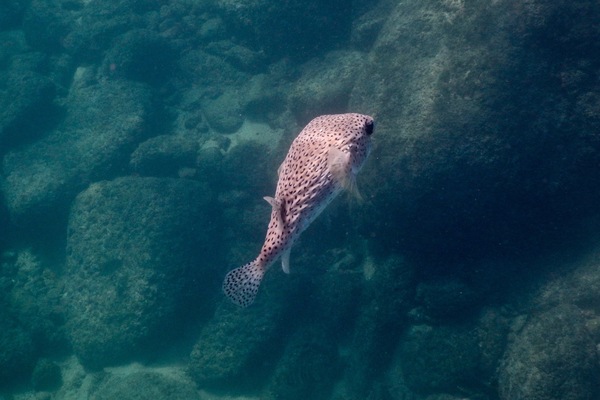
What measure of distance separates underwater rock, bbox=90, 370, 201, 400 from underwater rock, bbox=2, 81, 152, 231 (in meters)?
6.91

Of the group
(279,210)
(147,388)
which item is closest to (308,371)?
(147,388)

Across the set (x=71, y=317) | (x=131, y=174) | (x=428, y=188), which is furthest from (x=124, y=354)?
(x=428, y=188)

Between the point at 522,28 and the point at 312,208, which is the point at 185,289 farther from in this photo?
the point at 522,28

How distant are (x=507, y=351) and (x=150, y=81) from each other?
16269 mm

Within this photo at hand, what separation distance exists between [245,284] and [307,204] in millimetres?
1015

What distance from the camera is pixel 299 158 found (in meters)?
3.38

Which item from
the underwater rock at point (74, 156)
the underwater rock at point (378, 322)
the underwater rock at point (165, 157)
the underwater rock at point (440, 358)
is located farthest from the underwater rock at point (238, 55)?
the underwater rock at point (440, 358)

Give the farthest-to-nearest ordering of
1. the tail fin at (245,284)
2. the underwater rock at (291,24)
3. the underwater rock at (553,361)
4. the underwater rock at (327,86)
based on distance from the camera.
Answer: the underwater rock at (291,24) → the underwater rock at (327,86) → the underwater rock at (553,361) → the tail fin at (245,284)

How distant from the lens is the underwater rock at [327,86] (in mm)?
11242

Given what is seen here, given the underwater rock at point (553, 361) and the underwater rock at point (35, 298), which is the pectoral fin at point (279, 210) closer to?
the underwater rock at point (553, 361)

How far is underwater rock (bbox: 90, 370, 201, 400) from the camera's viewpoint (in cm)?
1055

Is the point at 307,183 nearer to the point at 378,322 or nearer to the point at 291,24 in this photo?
the point at 378,322

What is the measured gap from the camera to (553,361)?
22.6ft

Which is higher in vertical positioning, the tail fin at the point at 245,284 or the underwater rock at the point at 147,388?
the tail fin at the point at 245,284
